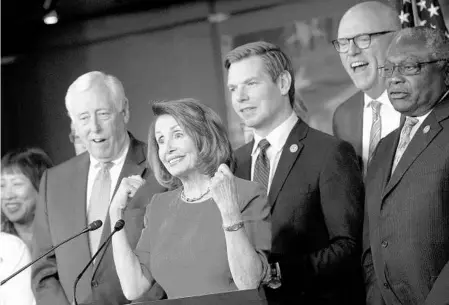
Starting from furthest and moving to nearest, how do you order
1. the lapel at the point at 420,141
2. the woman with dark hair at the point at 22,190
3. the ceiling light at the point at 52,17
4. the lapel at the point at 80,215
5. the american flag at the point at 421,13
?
the ceiling light at the point at 52,17 → the woman with dark hair at the point at 22,190 → the lapel at the point at 80,215 → the american flag at the point at 421,13 → the lapel at the point at 420,141

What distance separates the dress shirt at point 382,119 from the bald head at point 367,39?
1.6 inches

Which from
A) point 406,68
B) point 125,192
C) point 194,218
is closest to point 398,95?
point 406,68

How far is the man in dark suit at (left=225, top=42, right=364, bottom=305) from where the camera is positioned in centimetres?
416

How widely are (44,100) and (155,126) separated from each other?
39.8 inches

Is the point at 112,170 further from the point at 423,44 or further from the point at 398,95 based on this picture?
the point at 423,44

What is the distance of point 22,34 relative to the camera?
17.5ft

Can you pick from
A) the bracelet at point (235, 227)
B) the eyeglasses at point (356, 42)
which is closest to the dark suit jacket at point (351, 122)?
the eyeglasses at point (356, 42)

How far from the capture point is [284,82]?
446 cm

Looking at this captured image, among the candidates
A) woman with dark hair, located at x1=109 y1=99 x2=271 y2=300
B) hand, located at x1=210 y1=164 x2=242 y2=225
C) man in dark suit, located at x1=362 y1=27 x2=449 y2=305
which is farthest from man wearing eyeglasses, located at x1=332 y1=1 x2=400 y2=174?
hand, located at x1=210 y1=164 x2=242 y2=225

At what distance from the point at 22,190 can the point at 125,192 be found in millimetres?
850

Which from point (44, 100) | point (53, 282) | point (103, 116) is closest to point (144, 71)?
point (103, 116)

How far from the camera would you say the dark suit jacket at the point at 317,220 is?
164 inches

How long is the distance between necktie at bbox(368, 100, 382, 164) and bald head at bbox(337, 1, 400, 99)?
0.16 feet

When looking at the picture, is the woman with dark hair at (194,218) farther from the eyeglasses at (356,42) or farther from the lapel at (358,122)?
the eyeglasses at (356,42)
